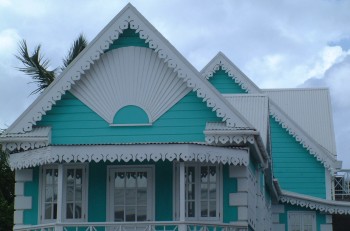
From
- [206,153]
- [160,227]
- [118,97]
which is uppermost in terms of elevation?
[118,97]

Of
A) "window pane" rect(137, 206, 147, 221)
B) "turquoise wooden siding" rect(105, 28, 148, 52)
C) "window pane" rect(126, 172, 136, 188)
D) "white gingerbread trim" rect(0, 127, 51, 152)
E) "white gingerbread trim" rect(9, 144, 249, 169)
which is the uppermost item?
"turquoise wooden siding" rect(105, 28, 148, 52)

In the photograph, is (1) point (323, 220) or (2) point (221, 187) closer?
(2) point (221, 187)

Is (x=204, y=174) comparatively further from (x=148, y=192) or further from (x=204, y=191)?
(x=148, y=192)

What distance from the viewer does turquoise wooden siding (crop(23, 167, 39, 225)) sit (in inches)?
816

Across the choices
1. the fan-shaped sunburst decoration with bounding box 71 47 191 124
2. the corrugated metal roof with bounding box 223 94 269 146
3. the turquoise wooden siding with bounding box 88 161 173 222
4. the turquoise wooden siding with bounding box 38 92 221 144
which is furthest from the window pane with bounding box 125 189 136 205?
the corrugated metal roof with bounding box 223 94 269 146

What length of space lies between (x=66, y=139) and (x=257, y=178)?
20.9ft

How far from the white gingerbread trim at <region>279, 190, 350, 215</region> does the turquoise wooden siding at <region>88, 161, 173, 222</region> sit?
1135 cm

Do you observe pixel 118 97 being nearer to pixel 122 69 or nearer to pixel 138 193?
pixel 122 69

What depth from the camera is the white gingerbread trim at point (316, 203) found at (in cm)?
3084

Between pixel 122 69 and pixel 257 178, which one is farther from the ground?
pixel 122 69

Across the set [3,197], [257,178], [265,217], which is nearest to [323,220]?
[265,217]

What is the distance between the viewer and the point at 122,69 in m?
21.0

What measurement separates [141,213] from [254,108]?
17.5ft

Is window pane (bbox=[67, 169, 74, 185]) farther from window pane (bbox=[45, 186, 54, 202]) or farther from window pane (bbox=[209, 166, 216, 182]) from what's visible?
window pane (bbox=[209, 166, 216, 182])
